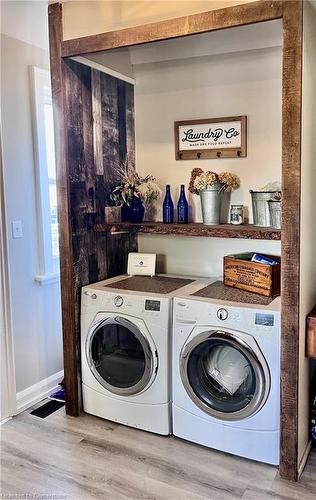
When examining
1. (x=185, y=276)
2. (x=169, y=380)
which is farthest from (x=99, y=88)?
(x=169, y=380)

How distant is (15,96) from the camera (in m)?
2.97

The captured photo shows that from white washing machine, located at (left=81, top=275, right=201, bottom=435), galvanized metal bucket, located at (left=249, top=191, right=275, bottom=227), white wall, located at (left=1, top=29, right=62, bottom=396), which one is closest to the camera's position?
white washing machine, located at (left=81, top=275, right=201, bottom=435)

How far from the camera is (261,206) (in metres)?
2.84

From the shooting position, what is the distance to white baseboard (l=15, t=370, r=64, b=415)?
3.09 meters

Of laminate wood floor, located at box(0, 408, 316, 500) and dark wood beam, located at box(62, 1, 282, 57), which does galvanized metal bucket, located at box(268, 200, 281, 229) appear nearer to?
dark wood beam, located at box(62, 1, 282, 57)

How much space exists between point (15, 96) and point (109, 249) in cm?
117

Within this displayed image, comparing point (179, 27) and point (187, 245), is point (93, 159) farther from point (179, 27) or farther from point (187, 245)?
point (179, 27)

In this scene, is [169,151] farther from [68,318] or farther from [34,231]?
[68,318]

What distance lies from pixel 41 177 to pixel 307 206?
1.79m

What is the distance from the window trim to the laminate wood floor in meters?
1.04

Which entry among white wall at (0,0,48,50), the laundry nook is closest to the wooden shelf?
the laundry nook

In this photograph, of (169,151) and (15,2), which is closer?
(15,2)

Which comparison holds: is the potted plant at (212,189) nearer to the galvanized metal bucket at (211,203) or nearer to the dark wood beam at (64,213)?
the galvanized metal bucket at (211,203)

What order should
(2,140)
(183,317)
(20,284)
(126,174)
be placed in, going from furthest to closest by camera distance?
(126,174)
(20,284)
(2,140)
(183,317)
